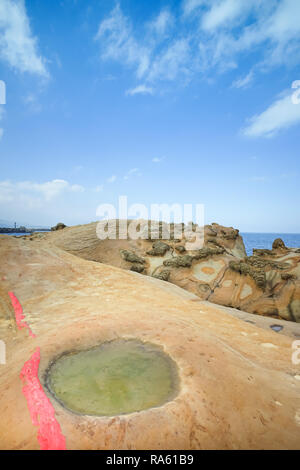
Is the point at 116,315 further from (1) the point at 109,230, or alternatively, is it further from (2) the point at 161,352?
(1) the point at 109,230

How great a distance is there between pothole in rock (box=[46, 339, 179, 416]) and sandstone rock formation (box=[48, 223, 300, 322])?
15.8ft

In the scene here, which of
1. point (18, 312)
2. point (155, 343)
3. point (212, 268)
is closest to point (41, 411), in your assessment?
point (155, 343)

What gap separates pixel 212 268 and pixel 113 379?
6.09 m

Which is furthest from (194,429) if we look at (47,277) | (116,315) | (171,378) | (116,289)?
(47,277)

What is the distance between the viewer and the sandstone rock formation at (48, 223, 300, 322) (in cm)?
630

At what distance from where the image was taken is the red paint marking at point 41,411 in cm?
119

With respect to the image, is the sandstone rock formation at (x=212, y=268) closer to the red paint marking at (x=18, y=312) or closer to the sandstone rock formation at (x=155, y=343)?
the sandstone rock formation at (x=155, y=343)

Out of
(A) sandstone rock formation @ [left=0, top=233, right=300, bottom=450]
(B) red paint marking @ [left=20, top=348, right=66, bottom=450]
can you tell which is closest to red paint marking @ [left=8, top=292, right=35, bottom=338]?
(A) sandstone rock formation @ [left=0, top=233, right=300, bottom=450]

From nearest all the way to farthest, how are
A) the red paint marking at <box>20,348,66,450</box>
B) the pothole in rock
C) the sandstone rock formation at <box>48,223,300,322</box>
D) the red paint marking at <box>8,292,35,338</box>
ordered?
the red paint marking at <box>20,348,66,450</box> → the pothole in rock → the red paint marking at <box>8,292,35,338</box> → the sandstone rock formation at <box>48,223,300,322</box>

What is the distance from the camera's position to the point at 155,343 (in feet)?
7.26

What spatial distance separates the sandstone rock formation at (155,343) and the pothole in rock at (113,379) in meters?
0.07


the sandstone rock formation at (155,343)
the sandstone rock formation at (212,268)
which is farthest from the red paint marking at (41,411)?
the sandstone rock formation at (212,268)

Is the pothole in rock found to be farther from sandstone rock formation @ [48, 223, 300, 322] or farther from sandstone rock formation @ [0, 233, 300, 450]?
sandstone rock formation @ [48, 223, 300, 322]
